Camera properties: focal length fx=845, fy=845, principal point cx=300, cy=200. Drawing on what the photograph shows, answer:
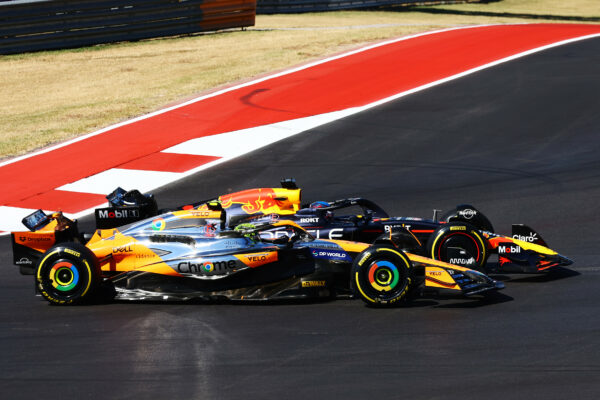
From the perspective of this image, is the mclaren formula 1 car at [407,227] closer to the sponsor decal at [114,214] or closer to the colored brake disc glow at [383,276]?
the sponsor decal at [114,214]

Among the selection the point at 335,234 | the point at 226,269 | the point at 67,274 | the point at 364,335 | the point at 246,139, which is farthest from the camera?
the point at 246,139

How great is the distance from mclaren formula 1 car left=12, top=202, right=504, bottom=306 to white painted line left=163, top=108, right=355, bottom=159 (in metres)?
6.47

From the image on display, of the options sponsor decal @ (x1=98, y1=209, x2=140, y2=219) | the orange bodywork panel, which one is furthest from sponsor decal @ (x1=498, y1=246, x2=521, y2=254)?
sponsor decal @ (x1=98, y1=209, x2=140, y2=219)

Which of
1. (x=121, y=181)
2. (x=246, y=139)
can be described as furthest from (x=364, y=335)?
(x=246, y=139)

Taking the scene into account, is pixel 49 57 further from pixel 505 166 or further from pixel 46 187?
pixel 505 166

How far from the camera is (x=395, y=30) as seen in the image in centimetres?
2586

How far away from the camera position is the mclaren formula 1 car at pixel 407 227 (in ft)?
30.1

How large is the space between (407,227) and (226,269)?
2.20 metres

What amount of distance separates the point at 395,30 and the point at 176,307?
18.8 m

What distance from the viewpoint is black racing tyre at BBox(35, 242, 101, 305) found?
341 inches

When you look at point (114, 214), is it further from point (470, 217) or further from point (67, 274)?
point (470, 217)

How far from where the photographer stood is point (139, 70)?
22.6 m

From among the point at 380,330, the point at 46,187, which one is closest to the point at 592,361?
the point at 380,330

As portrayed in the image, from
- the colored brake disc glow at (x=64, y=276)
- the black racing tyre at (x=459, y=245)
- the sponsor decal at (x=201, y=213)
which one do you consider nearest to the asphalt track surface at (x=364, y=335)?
the colored brake disc glow at (x=64, y=276)
